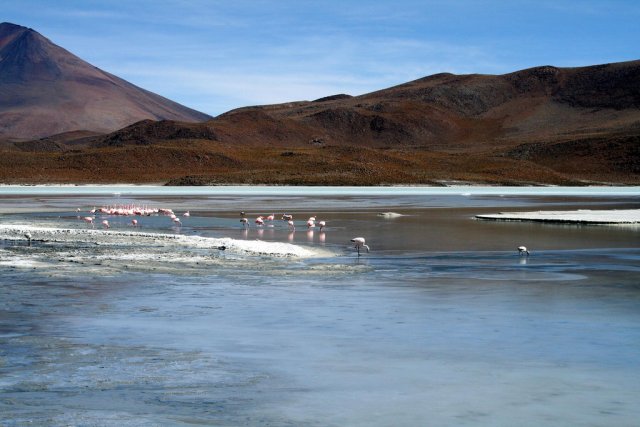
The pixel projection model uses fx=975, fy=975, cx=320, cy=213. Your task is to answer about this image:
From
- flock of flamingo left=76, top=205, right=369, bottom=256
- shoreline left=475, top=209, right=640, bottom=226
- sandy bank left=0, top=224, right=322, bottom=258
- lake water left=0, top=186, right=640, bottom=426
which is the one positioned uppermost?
shoreline left=475, top=209, right=640, bottom=226

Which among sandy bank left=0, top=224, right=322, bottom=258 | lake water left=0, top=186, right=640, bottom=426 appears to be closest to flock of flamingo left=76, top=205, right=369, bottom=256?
sandy bank left=0, top=224, right=322, bottom=258

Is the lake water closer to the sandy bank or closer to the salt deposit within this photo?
the sandy bank

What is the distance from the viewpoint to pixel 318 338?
36.8ft

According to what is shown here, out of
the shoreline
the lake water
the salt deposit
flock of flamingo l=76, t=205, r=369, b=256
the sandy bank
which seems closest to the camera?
the lake water

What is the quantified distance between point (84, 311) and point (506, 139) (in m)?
186

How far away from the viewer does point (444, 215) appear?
3794 centimetres

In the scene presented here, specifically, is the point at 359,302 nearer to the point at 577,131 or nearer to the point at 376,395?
the point at 376,395

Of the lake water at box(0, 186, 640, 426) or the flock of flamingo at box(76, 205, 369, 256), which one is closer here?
the lake water at box(0, 186, 640, 426)

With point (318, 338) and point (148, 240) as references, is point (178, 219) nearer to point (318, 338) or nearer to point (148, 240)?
point (148, 240)

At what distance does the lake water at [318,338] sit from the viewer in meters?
8.28

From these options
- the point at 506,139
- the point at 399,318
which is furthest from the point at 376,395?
the point at 506,139

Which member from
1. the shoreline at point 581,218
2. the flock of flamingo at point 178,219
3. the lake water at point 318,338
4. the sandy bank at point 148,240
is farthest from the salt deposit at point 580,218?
the sandy bank at point 148,240

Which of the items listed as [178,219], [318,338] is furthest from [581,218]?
[318,338]

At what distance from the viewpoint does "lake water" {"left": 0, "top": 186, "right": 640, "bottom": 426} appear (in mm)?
8281
